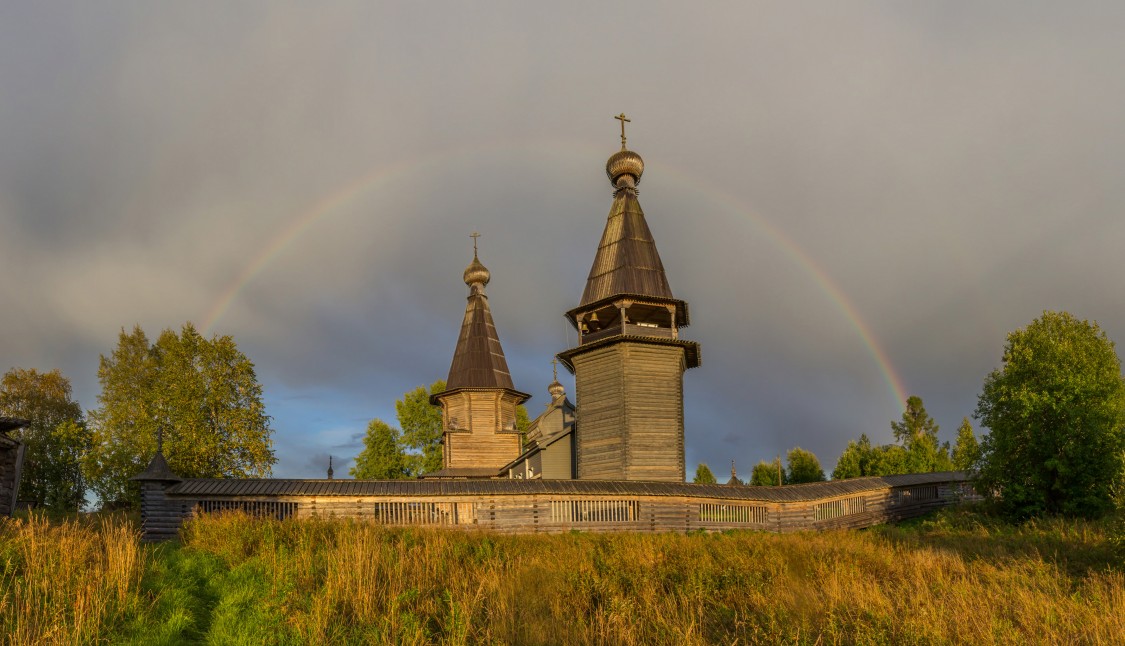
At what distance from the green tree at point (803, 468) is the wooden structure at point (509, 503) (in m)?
31.5

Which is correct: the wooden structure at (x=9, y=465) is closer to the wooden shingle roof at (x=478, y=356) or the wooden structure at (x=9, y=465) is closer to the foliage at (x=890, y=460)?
the wooden shingle roof at (x=478, y=356)

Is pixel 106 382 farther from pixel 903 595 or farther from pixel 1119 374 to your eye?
pixel 1119 374

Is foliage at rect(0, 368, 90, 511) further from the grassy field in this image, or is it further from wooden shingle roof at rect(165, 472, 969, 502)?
the grassy field

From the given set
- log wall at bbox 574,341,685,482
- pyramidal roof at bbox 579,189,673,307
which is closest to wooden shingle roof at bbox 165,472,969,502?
log wall at bbox 574,341,685,482

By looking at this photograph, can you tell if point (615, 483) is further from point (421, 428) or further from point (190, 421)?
point (421, 428)

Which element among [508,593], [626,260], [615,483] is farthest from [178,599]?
[626,260]

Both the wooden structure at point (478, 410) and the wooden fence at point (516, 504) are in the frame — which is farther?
the wooden structure at point (478, 410)

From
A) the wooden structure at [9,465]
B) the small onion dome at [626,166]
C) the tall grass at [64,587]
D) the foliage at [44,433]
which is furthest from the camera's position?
the foliage at [44,433]

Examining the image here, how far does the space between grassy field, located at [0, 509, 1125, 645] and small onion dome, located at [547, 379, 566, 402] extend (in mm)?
38238

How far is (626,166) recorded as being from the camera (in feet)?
104

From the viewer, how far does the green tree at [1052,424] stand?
20734mm

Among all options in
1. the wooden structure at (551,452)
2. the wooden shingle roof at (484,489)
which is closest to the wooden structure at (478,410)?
the wooden structure at (551,452)

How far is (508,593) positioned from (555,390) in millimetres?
43778

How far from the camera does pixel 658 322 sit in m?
31.0
